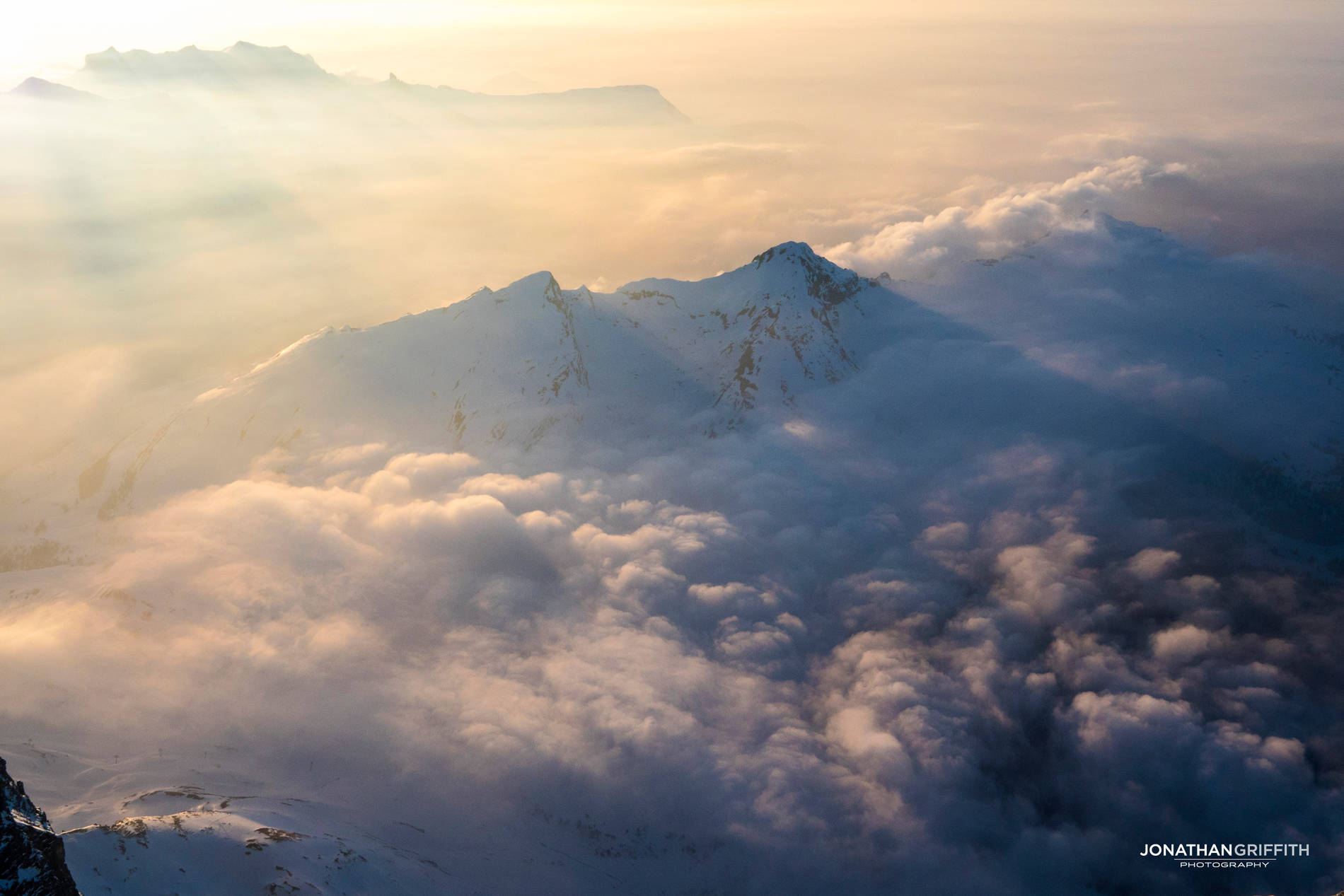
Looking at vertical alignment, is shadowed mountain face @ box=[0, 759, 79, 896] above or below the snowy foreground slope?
above

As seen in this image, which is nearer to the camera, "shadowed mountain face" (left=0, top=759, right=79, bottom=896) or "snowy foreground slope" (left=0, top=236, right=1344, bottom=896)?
"shadowed mountain face" (left=0, top=759, right=79, bottom=896)

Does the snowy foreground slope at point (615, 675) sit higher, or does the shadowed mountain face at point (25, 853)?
the shadowed mountain face at point (25, 853)

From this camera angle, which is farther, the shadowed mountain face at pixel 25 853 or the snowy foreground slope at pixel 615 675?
the snowy foreground slope at pixel 615 675

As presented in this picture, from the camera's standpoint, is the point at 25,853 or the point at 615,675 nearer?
the point at 25,853

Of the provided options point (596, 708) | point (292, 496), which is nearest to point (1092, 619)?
point (596, 708)
